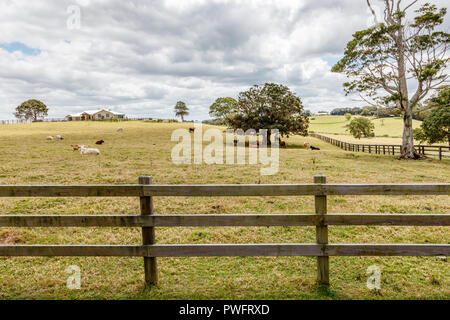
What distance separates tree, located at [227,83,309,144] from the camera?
41438 mm

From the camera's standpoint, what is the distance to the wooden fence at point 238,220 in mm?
4082

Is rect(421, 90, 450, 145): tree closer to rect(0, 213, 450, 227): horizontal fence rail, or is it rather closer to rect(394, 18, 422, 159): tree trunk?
rect(394, 18, 422, 159): tree trunk

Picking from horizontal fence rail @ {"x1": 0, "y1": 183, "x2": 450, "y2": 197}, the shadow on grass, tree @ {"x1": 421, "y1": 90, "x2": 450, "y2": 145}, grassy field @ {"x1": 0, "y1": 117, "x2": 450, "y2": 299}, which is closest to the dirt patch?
grassy field @ {"x1": 0, "y1": 117, "x2": 450, "y2": 299}

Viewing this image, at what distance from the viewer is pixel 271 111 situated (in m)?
41.5

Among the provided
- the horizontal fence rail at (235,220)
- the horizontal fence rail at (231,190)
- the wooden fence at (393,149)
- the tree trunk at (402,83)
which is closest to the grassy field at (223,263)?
the horizontal fence rail at (235,220)

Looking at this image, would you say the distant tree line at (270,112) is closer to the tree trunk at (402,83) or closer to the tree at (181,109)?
the tree trunk at (402,83)

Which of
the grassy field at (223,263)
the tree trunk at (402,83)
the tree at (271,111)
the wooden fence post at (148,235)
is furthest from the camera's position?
the tree at (271,111)

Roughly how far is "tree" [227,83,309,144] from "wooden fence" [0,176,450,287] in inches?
1452

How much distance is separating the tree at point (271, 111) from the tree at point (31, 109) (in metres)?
103

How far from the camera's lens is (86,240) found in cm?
675

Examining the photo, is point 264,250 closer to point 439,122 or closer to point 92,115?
point 439,122

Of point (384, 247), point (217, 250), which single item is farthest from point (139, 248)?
point (384, 247)

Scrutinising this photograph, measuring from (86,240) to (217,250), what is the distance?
421cm
